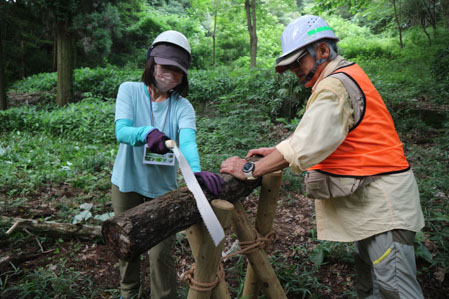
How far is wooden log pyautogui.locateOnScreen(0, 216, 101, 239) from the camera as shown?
3.46m

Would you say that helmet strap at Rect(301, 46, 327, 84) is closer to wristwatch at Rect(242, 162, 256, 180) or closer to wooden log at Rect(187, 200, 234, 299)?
wristwatch at Rect(242, 162, 256, 180)

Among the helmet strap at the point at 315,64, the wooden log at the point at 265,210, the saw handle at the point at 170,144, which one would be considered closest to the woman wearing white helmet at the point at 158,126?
the saw handle at the point at 170,144

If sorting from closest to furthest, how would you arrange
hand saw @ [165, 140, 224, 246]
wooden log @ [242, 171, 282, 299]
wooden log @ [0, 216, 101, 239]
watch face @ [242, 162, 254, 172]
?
hand saw @ [165, 140, 224, 246] → watch face @ [242, 162, 254, 172] → wooden log @ [242, 171, 282, 299] → wooden log @ [0, 216, 101, 239]

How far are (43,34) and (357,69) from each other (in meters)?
18.6

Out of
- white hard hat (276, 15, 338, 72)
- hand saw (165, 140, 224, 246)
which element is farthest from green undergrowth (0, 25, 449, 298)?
white hard hat (276, 15, 338, 72)

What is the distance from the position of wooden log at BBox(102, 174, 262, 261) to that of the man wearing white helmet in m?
0.57

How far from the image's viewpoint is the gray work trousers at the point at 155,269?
2.27 meters

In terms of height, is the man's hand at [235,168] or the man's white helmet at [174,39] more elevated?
the man's white helmet at [174,39]

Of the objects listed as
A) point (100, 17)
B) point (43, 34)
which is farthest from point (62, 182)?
point (43, 34)

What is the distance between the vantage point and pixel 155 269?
2.29 meters

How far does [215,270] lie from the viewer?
1797 millimetres

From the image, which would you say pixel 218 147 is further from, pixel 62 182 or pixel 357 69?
pixel 357 69

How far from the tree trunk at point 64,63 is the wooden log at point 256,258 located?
33.3ft

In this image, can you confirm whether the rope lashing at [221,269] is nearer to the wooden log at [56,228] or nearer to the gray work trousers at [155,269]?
the gray work trousers at [155,269]
